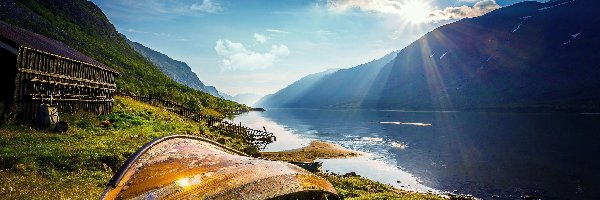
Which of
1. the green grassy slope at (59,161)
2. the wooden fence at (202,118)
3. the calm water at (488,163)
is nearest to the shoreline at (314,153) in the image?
the calm water at (488,163)

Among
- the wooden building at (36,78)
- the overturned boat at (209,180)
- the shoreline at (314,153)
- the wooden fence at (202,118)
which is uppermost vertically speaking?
the wooden building at (36,78)

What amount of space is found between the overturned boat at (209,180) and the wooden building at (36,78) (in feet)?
75.7

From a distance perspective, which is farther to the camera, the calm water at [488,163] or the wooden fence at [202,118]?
the wooden fence at [202,118]

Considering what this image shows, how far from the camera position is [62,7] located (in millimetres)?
185750

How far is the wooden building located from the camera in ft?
74.0

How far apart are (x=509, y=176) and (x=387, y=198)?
26781 millimetres

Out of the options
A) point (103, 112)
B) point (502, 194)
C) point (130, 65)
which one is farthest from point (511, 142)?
point (130, 65)

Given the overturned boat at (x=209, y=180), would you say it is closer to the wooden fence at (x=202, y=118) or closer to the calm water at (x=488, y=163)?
the calm water at (x=488, y=163)

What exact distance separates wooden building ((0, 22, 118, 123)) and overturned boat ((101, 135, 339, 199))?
75.7 ft

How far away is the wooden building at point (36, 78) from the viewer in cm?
2256

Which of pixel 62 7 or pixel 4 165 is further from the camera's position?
pixel 62 7

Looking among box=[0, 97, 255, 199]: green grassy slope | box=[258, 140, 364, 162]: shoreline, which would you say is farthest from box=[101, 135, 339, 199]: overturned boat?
box=[258, 140, 364, 162]: shoreline

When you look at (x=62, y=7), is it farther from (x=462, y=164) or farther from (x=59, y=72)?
(x=462, y=164)

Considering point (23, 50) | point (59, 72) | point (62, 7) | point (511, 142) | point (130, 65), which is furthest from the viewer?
point (62, 7)
